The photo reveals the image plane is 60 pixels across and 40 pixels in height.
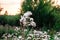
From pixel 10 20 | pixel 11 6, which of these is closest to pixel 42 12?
pixel 10 20

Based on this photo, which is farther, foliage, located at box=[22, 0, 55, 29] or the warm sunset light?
the warm sunset light

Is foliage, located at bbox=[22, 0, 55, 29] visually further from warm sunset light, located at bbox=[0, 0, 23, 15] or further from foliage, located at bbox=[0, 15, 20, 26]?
warm sunset light, located at bbox=[0, 0, 23, 15]

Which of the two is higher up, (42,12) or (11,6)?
(11,6)

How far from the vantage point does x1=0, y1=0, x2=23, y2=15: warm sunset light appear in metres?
13.4

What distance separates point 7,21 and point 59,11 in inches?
78.4

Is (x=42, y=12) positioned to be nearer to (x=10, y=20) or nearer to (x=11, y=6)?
(x=10, y=20)

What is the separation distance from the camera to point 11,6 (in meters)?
13.5

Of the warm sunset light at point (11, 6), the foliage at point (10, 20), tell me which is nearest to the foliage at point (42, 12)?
the foliage at point (10, 20)

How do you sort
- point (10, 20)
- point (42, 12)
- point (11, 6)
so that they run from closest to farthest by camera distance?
1. point (42, 12)
2. point (10, 20)
3. point (11, 6)

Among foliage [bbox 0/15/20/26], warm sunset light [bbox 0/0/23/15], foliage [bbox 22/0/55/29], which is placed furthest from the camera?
warm sunset light [bbox 0/0/23/15]

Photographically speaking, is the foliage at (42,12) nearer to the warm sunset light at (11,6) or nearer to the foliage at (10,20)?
the foliage at (10,20)

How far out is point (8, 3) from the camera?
13539mm

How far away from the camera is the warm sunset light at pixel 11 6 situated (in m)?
13.4

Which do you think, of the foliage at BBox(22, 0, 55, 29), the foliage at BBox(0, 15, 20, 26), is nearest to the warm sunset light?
the foliage at BBox(0, 15, 20, 26)
